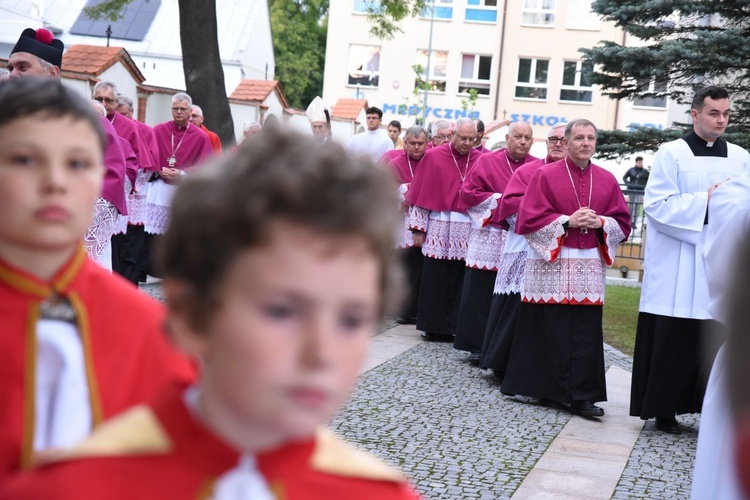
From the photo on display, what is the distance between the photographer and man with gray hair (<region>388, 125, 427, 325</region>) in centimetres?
1290

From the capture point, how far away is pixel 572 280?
8211mm

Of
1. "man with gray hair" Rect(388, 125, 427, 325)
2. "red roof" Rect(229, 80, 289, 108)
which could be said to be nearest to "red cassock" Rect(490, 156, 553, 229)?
"man with gray hair" Rect(388, 125, 427, 325)

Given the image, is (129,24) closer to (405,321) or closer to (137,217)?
(137,217)

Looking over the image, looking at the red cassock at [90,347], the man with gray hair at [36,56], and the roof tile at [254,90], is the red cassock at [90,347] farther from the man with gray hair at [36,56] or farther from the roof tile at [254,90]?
the roof tile at [254,90]

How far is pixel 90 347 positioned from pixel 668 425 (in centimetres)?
653

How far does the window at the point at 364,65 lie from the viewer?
157 feet

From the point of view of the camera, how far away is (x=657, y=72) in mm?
14438

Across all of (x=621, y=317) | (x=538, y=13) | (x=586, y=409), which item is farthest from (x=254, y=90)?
(x=538, y=13)

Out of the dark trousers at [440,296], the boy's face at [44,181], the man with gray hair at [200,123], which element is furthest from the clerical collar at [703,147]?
the man with gray hair at [200,123]

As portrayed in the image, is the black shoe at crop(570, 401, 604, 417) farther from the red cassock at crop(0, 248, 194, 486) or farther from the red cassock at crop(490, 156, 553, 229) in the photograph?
the red cassock at crop(0, 248, 194, 486)

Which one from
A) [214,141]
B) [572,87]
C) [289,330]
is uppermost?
[572,87]

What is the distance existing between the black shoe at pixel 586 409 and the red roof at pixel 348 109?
64.8 ft

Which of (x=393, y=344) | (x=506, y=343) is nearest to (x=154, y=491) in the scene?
(x=506, y=343)

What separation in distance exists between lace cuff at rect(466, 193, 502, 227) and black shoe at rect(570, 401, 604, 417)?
2131 mm
